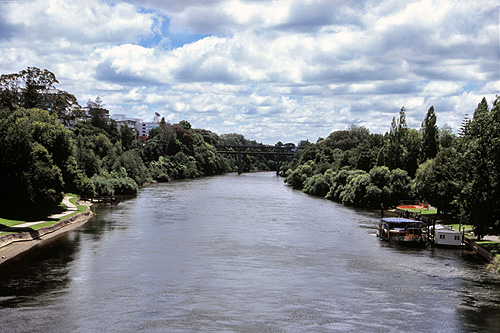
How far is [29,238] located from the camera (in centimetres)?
5403

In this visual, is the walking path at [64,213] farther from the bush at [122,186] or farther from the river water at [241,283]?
the bush at [122,186]

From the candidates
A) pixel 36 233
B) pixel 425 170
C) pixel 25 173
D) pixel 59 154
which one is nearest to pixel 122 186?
pixel 59 154

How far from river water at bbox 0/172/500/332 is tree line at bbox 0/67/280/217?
9.20 metres

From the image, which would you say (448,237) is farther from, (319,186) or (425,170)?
(319,186)

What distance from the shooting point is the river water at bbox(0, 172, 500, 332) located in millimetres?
30703

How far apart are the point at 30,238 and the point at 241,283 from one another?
27232mm

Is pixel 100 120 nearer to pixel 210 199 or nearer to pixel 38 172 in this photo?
pixel 210 199

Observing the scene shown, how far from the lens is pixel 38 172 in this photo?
6438 cm

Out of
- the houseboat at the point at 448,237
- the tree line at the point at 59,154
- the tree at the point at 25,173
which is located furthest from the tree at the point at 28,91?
the houseboat at the point at 448,237

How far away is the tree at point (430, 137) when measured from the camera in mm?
97062

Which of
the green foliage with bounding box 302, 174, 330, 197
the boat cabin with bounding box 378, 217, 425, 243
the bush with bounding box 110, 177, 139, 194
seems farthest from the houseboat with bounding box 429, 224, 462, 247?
the bush with bounding box 110, 177, 139, 194

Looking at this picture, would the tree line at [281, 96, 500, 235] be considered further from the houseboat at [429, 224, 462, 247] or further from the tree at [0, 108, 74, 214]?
the tree at [0, 108, 74, 214]

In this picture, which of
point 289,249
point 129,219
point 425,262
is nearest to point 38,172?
point 129,219

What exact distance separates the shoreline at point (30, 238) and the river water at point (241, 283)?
1579 mm
